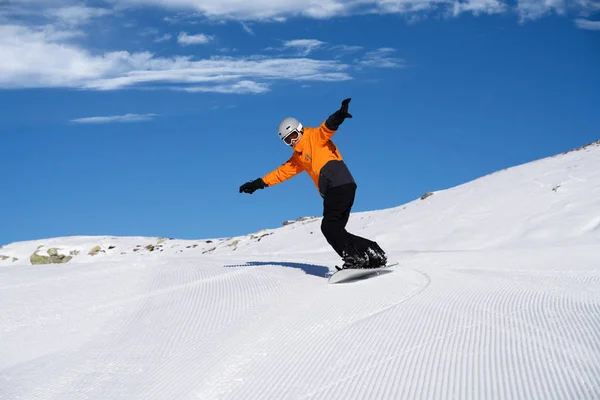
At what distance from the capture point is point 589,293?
4629 mm

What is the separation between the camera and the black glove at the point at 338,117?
5770mm

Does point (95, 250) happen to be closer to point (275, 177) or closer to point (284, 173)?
point (275, 177)

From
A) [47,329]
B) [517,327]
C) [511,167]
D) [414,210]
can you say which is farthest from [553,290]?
[511,167]

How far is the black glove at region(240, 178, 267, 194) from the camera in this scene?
23.4 feet

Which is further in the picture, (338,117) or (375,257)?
(375,257)

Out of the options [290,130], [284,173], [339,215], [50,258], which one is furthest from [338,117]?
[50,258]

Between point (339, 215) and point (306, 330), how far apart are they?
256cm

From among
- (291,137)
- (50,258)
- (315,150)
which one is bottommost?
(315,150)

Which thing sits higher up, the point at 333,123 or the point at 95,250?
the point at 95,250

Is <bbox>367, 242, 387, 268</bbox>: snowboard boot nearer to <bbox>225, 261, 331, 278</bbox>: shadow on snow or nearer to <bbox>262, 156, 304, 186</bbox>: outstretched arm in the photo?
<bbox>225, 261, 331, 278</bbox>: shadow on snow

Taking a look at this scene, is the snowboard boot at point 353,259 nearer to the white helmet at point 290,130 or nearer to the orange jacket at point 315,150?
the orange jacket at point 315,150

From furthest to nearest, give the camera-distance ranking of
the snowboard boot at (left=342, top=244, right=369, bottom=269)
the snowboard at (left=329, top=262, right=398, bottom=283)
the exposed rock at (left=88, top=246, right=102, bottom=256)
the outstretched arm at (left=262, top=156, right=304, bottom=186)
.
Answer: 1. the exposed rock at (left=88, top=246, right=102, bottom=256)
2. the outstretched arm at (left=262, top=156, right=304, bottom=186)
3. the snowboard boot at (left=342, top=244, right=369, bottom=269)
4. the snowboard at (left=329, top=262, right=398, bottom=283)

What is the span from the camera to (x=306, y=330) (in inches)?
150

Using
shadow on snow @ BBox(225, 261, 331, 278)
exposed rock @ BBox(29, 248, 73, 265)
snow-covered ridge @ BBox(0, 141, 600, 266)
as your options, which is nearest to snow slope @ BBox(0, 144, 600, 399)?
shadow on snow @ BBox(225, 261, 331, 278)
